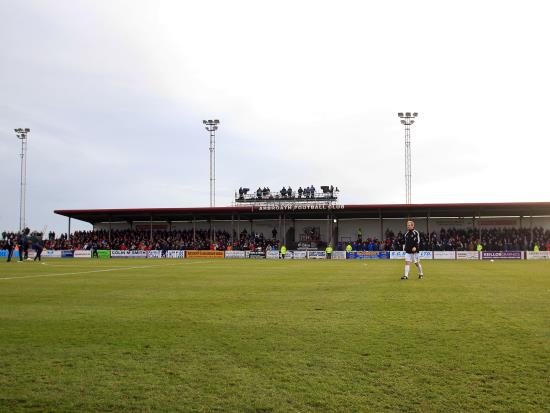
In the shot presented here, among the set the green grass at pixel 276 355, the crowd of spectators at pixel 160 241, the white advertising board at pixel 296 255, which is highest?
the crowd of spectators at pixel 160 241

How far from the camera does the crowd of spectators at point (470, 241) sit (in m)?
50.2

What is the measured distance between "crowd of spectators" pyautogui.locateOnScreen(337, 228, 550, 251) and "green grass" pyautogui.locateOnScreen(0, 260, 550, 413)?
1594 inches

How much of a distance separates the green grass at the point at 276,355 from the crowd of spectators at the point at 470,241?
4048 cm

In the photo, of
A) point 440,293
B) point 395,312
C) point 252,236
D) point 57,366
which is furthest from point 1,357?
point 252,236

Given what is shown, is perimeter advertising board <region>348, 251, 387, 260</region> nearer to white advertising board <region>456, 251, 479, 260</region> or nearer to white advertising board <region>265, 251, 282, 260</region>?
white advertising board <region>456, 251, 479, 260</region>

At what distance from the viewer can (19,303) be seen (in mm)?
11836

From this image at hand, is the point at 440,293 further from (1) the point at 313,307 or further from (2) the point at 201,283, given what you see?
(2) the point at 201,283

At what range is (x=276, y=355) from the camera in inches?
253

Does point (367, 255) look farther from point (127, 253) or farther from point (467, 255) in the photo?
point (127, 253)

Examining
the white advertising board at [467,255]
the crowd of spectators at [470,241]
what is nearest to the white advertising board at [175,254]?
the crowd of spectators at [470,241]

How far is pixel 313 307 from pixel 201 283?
760 centimetres

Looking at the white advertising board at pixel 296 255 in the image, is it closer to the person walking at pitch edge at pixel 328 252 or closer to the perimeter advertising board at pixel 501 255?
the person walking at pitch edge at pixel 328 252

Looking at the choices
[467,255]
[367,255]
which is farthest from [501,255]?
[367,255]

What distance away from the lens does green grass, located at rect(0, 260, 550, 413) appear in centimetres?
476
